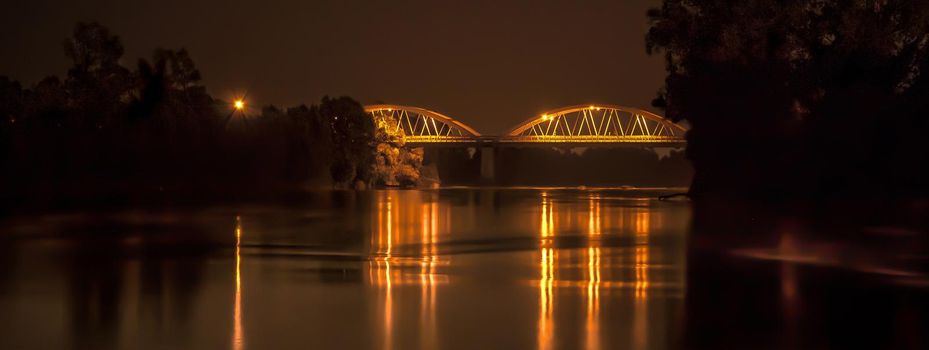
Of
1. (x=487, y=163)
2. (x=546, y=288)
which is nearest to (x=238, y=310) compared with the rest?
(x=546, y=288)

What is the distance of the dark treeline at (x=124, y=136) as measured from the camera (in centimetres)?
6347

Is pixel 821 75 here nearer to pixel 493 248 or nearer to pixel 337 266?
pixel 493 248

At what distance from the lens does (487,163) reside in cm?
15762

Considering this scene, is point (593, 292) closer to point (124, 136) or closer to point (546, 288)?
point (546, 288)

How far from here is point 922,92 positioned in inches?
1832

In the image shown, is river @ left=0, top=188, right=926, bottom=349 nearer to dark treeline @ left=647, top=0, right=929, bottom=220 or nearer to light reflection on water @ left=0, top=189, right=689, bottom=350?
light reflection on water @ left=0, top=189, right=689, bottom=350

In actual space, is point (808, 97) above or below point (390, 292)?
above

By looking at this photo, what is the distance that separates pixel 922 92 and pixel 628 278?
3442 cm

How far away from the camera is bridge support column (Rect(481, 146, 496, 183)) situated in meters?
152

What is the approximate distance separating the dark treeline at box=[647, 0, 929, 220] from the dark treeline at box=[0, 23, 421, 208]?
25.1m

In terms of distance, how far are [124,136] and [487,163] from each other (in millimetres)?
93366

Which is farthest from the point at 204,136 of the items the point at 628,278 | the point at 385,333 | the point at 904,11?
the point at 385,333

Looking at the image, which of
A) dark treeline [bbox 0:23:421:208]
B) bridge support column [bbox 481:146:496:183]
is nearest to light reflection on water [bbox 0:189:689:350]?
dark treeline [bbox 0:23:421:208]

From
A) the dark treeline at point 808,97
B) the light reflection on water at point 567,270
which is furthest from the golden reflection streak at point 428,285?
the dark treeline at point 808,97
